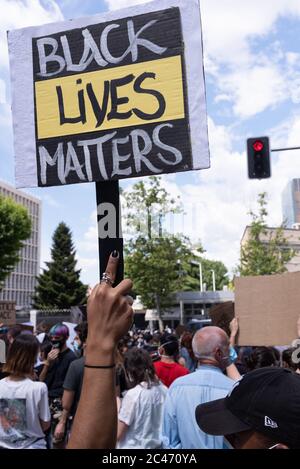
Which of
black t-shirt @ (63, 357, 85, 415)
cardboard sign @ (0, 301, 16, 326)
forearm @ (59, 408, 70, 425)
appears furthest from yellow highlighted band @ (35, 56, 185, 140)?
cardboard sign @ (0, 301, 16, 326)

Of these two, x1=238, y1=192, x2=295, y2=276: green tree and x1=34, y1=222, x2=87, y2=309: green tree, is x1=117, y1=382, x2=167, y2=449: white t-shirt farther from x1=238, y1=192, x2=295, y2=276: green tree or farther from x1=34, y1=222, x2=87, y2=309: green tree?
x1=34, y1=222, x2=87, y2=309: green tree

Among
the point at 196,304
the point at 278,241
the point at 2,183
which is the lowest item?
the point at 196,304

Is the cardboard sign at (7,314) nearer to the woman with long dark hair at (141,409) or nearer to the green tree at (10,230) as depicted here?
the woman with long dark hair at (141,409)

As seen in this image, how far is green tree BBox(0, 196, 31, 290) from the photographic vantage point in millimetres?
43344

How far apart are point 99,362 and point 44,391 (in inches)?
109

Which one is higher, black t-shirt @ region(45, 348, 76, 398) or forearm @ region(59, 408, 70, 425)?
black t-shirt @ region(45, 348, 76, 398)

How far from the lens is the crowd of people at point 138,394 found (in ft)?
5.05

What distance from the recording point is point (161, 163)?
2.73 m

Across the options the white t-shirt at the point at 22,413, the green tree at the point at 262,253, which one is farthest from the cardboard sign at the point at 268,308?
the green tree at the point at 262,253

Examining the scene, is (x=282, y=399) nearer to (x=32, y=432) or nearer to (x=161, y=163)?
(x=161, y=163)

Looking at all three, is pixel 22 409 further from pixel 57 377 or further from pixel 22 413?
pixel 57 377

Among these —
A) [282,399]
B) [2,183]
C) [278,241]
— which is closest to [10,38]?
[282,399]

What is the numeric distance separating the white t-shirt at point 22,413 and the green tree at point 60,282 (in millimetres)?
57546

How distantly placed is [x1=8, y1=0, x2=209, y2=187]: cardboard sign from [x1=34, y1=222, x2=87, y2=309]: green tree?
Result: 193 ft
